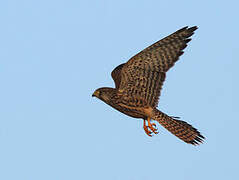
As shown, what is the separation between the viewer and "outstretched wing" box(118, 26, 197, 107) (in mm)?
12195

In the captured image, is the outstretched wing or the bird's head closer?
the outstretched wing

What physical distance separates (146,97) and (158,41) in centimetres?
137

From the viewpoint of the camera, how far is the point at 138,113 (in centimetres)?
1255

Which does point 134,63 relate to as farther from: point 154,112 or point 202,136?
point 202,136

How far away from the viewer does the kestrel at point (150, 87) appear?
12250 mm

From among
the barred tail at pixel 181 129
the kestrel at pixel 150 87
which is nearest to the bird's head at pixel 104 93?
the kestrel at pixel 150 87

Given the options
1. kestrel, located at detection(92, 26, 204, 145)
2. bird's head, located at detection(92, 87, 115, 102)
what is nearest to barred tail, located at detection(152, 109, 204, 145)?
kestrel, located at detection(92, 26, 204, 145)

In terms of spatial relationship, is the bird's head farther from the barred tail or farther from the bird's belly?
the barred tail

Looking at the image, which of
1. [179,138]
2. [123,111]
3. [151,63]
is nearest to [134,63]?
[151,63]

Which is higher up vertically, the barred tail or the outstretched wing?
the outstretched wing

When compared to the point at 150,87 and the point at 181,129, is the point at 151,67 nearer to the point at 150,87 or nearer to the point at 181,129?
the point at 150,87

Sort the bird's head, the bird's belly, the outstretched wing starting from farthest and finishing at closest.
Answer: the bird's head, the bird's belly, the outstretched wing

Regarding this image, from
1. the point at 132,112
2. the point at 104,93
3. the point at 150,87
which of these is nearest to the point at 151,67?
the point at 150,87

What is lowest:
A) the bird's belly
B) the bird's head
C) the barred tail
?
the barred tail
